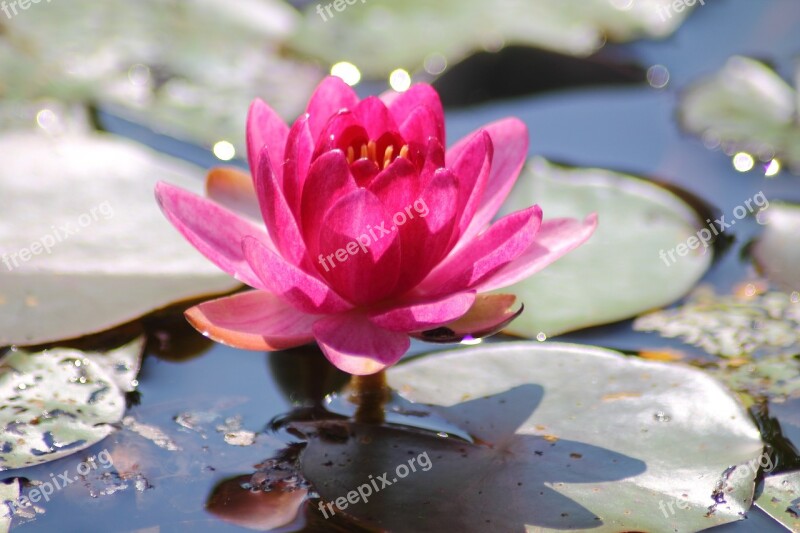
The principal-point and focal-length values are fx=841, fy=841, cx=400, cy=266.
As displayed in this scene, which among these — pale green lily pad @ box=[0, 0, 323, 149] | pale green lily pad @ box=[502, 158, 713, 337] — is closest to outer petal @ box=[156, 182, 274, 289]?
pale green lily pad @ box=[502, 158, 713, 337]

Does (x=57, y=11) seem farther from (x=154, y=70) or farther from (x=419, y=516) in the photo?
(x=419, y=516)

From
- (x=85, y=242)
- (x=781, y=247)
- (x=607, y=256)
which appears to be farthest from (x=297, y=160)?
(x=781, y=247)

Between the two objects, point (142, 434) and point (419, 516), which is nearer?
point (419, 516)

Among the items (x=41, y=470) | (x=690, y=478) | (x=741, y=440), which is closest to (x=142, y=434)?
(x=41, y=470)

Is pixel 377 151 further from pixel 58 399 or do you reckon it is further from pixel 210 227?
pixel 58 399

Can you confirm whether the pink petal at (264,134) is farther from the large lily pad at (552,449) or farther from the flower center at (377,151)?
the large lily pad at (552,449)

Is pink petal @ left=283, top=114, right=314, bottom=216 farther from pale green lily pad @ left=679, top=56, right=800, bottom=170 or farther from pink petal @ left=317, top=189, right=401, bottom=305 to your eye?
pale green lily pad @ left=679, top=56, right=800, bottom=170
